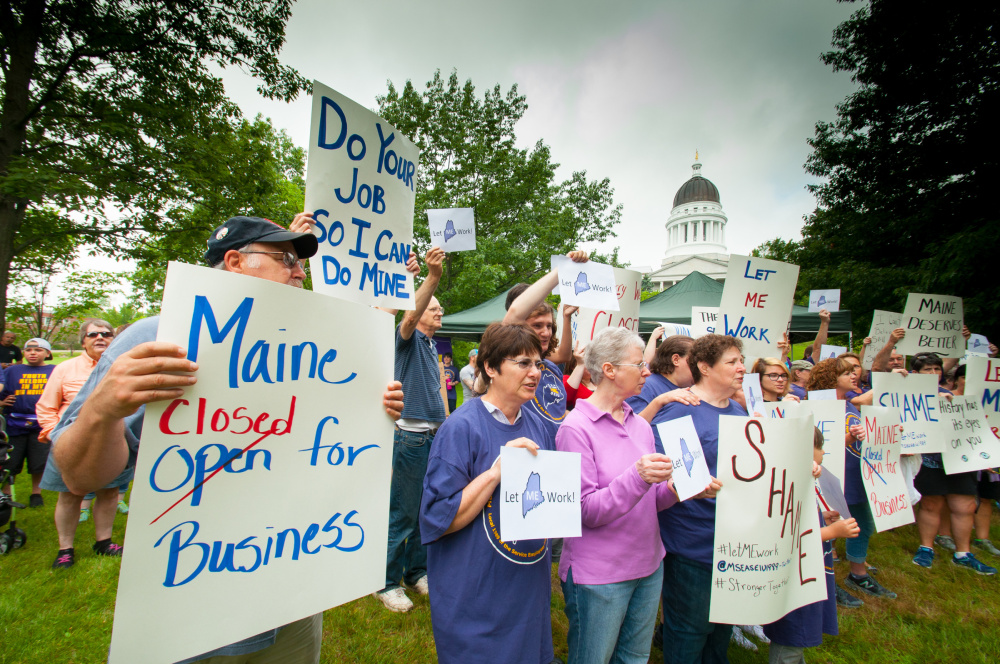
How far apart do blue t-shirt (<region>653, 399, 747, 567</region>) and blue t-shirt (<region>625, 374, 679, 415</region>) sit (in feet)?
1.09

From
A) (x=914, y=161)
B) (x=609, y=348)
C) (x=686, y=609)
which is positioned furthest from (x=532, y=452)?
(x=914, y=161)

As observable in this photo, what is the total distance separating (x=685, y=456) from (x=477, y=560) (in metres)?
0.99

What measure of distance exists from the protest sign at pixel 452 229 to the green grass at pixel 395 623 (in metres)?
2.71

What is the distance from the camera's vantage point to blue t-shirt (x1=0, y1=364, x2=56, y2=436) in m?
5.30

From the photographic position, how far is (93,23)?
24.5 ft

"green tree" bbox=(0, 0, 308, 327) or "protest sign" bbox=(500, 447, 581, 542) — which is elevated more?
"green tree" bbox=(0, 0, 308, 327)

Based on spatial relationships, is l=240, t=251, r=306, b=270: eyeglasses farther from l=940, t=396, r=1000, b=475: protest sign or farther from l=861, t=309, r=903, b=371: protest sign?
l=861, t=309, r=903, b=371: protest sign

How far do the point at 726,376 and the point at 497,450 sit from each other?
4.77 ft

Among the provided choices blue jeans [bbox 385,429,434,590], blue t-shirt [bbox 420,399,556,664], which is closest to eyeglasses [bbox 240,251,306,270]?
blue t-shirt [bbox 420,399,556,664]

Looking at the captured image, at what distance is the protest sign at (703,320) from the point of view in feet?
17.0

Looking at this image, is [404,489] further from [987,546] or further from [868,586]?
[987,546]

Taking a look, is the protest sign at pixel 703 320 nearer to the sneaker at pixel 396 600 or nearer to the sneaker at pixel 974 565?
the sneaker at pixel 974 565

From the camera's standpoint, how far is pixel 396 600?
3.40 m

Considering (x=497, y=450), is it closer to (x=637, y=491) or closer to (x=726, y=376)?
(x=637, y=491)
